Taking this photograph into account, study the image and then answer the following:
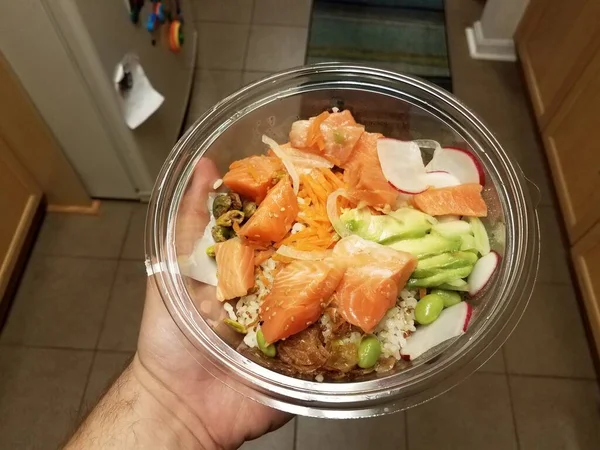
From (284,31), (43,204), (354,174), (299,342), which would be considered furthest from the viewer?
(284,31)

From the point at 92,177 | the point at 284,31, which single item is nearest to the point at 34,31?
the point at 92,177

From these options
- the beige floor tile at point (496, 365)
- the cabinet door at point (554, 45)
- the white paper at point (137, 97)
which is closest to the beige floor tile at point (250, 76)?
the white paper at point (137, 97)

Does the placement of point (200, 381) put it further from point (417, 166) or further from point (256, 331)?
point (417, 166)

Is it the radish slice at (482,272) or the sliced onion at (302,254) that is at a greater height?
the sliced onion at (302,254)

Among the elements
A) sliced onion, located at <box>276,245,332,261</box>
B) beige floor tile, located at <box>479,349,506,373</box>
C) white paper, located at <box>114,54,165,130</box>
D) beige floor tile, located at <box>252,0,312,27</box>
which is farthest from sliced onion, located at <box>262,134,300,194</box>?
beige floor tile, located at <box>252,0,312,27</box>

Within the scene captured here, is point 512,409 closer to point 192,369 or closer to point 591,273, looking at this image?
point 591,273

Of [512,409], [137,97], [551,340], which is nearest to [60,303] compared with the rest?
[137,97]

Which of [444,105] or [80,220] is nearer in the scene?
[444,105]

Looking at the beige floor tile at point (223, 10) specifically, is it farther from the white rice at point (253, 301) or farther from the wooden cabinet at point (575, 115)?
the white rice at point (253, 301)
